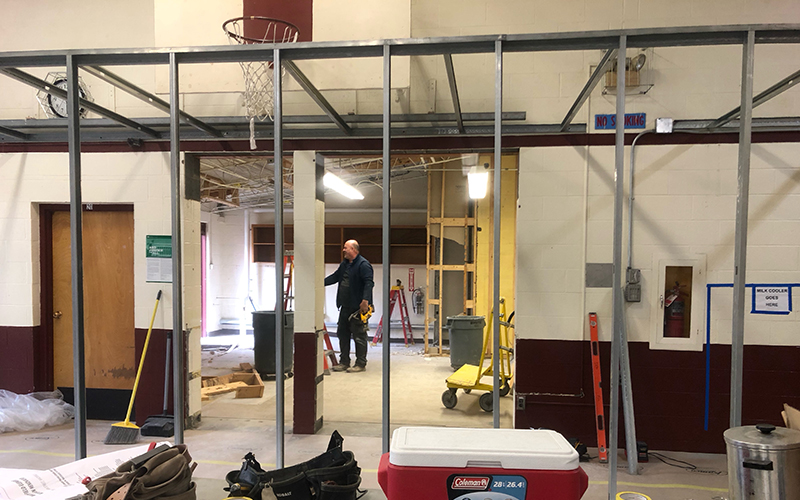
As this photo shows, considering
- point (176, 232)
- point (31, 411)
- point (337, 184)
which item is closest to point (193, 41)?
point (176, 232)

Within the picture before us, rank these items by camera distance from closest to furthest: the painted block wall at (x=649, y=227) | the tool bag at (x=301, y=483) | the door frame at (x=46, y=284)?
the tool bag at (x=301, y=483), the painted block wall at (x=649, y=227), the door frame at (x=46, y=284)

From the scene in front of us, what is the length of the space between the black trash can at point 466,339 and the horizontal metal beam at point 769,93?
4130 mm

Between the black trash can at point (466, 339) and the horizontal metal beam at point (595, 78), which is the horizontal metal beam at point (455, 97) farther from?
the black trash can at point (466, 339)

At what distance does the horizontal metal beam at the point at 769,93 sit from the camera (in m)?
2.59

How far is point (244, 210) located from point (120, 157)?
6714 millimetres

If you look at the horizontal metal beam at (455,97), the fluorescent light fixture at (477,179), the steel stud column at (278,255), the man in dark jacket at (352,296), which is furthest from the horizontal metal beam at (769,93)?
the man in dark jacket at (352,296)

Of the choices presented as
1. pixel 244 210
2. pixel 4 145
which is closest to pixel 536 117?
pixel 4 145

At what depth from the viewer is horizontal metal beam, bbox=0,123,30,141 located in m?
4.04

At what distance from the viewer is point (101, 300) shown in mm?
4449

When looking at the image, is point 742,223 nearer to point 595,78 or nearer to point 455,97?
point 595,78

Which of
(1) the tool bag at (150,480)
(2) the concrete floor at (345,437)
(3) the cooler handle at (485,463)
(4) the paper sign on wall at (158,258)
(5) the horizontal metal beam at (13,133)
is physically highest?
(5) the horizontal metal beam at (13,133)

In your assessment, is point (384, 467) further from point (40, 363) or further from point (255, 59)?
Answer: point (40, 363)

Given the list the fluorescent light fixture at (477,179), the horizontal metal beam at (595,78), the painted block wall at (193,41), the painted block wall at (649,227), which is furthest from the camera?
the fluorescent light fixture at (477,179)

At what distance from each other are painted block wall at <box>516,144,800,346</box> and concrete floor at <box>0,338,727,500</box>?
3.68 ft
